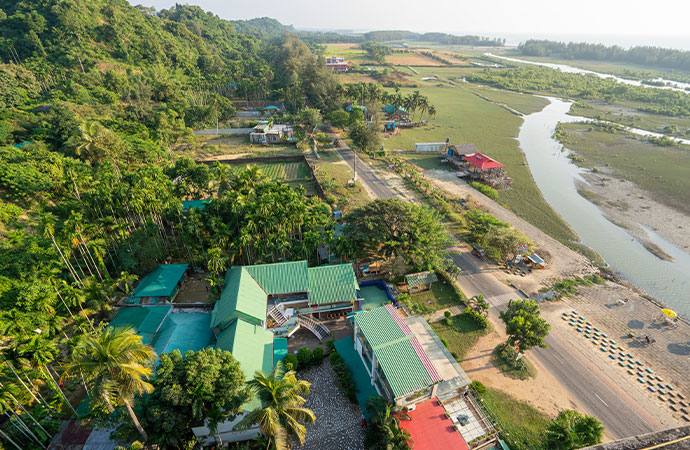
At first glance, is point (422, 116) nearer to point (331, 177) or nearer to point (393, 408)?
point (331, 177)

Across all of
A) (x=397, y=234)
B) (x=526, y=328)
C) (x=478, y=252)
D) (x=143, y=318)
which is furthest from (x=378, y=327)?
(x=478, y=252)

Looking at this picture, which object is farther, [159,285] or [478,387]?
[159,285]

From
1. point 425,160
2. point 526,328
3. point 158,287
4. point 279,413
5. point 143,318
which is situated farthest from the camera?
point 425,160

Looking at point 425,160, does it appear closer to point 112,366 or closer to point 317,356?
point 317,356

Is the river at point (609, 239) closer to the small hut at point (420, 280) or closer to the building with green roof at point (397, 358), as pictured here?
the small hut at point (420, 280)

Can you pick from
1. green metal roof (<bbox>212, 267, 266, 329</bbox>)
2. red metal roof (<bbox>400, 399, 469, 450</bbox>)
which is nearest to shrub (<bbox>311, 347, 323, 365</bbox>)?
green metal roof (<bbox>212, 267, 266, 329</bbox>)

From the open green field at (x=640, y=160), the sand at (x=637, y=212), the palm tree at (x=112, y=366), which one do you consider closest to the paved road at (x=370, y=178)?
the sand at (x=637, y=212)

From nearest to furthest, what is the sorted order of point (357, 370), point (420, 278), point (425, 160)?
point (357, 370), point (420, 278), point (425, 160)
